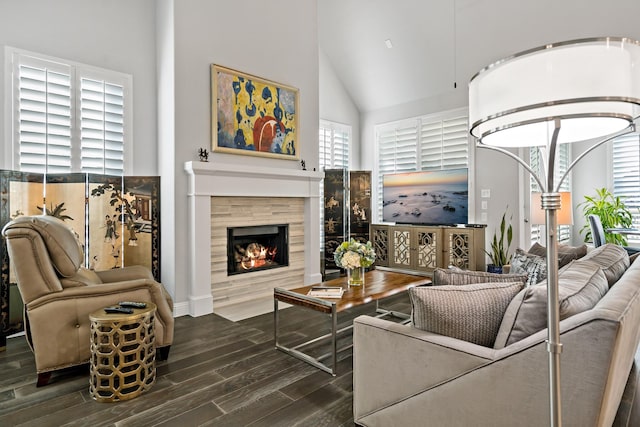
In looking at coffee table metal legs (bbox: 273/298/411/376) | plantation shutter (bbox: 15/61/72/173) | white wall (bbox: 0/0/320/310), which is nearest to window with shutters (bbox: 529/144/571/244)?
coffee table metal legs (bbox: 273/298/411/376)

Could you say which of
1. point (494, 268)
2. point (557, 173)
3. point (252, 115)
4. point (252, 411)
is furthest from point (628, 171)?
point (252, 411)

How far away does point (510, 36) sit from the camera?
482 centimetres

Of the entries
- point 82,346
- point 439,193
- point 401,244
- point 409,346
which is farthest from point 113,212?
point 439,193

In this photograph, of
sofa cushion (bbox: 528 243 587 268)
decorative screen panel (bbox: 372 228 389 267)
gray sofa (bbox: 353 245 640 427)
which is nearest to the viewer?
gray sofa (bbox: 353 245 640 427)

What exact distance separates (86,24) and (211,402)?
3.79 meters

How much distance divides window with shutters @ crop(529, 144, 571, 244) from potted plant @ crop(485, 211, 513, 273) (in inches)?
17.7

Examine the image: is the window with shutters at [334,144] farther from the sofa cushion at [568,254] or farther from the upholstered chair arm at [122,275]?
the sofa cushion at [568,254]

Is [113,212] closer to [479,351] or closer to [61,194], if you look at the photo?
[61,194]

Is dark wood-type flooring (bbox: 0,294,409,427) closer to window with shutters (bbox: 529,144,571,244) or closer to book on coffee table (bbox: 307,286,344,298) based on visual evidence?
book on coffee table (bbox: 307,286,344,298)

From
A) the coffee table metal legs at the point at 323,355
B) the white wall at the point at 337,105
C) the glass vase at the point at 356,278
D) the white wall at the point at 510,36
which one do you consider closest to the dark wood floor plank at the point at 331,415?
the coffee table metal legs at the point at 323,355

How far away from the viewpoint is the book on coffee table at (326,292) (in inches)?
110

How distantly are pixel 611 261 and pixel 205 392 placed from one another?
2.48 m

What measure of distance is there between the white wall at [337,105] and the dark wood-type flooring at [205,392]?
174 inches

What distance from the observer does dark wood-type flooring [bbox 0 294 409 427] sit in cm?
198
